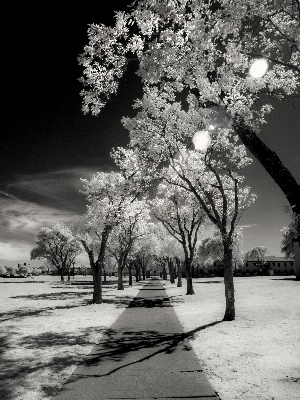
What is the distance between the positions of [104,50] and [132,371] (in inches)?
291

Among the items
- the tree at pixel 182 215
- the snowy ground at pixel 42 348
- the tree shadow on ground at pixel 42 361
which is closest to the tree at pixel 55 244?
the tree at pixel 182 215

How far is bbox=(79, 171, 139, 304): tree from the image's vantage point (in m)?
20.4

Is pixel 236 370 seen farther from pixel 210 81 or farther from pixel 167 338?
pixel 210 81

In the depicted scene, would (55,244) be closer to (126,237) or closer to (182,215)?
(126,237)

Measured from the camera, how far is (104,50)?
7773 mm

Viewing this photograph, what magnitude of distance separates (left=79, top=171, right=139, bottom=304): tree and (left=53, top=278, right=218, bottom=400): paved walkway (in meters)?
10.1

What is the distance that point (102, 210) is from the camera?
67.8ft

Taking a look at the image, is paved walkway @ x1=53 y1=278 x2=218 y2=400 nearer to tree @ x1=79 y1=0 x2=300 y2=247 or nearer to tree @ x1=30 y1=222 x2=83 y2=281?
tree @ x1=79 y1=0 x2=300 y2=247

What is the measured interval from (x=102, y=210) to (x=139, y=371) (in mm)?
14658

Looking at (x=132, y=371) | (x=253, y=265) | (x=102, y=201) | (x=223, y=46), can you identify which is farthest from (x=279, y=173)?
(x=253, y=265)

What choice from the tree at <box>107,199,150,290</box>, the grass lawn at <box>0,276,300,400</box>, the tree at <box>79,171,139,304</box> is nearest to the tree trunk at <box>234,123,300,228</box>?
the grass lawn at <box>0,276,300,400</box>

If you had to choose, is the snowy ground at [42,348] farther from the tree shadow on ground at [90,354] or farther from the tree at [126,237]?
the tree at [126,237]

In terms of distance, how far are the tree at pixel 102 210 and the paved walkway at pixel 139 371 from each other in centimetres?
1014

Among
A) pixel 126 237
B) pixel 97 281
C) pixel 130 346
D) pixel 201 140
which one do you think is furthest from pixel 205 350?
pixel 126 237
